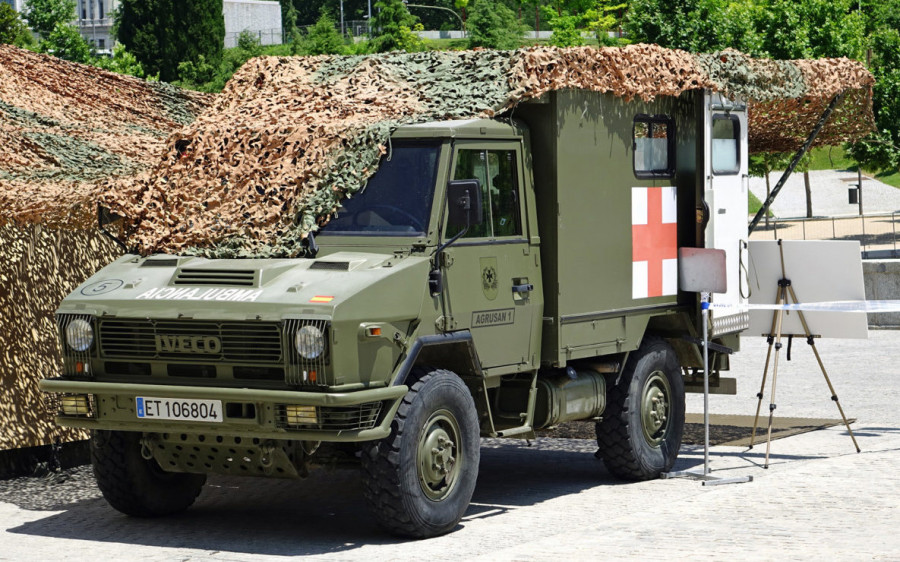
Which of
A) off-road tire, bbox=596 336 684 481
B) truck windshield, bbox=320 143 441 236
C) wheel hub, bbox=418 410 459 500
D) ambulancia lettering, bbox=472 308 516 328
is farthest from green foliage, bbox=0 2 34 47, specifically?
wheel hub, bbox=418 410 459 500

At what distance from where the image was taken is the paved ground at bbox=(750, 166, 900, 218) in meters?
59.2

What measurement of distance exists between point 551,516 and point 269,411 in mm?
2353

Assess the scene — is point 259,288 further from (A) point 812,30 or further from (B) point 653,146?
(A) point 812,30

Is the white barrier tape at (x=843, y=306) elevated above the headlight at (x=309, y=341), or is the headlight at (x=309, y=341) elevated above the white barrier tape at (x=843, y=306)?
the headlight at (x=309, y=341)

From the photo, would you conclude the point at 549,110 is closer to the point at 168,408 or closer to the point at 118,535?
the point at 168,408

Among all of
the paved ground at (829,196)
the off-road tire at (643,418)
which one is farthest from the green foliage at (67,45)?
the off-road tire at (643,418)

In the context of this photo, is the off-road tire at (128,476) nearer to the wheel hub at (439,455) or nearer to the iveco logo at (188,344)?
the iveco logo at (188,344)

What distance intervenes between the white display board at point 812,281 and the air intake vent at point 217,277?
5.46 metres

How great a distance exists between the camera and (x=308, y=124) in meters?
10.2

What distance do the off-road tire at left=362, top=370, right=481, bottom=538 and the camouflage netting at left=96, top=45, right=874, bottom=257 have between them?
1.34m

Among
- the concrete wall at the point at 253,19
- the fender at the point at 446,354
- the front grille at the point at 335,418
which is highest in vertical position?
the concrete wall at the point at 253,19

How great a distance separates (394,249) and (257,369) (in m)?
1.17

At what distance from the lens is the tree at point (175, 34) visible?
67500 mm

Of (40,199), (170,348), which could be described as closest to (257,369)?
(170,348)
